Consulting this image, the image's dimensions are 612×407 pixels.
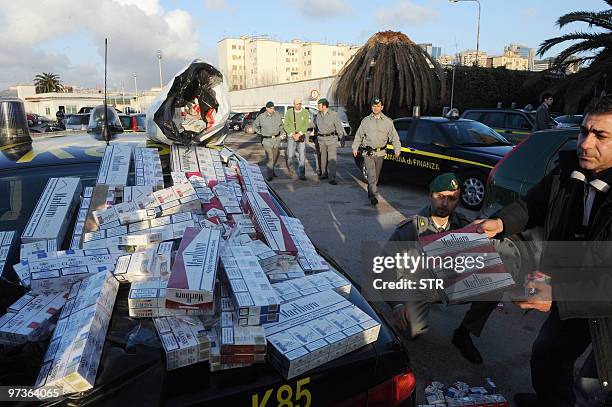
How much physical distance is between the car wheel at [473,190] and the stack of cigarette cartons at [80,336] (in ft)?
20.4

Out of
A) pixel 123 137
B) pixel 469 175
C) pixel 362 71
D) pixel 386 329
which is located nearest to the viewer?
pixel 386 329

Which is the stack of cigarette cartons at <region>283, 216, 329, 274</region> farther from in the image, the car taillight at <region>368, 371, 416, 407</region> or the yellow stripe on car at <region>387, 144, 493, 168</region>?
the yellow stripe on car at <region>387, 144, 493, 168</region>

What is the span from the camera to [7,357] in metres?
1.34

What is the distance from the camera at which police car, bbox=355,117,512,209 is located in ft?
22.5

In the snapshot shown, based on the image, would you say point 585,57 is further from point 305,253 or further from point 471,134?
point 305,253

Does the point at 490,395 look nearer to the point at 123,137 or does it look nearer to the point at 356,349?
the point at 356,349

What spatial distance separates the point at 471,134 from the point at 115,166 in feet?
21.2

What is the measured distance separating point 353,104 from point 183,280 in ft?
67.1

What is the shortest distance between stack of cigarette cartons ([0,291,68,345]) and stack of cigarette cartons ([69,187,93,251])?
455mm

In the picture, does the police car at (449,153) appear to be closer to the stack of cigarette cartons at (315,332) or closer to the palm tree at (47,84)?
the stack of cigarette cartons at (315,332)

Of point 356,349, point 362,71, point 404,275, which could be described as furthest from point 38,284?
point 362,71

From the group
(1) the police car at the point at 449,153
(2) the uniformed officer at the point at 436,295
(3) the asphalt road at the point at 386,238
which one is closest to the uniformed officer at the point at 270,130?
(3) the asphalt road at the point at 386,238

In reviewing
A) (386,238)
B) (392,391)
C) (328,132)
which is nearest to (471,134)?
(328,132)

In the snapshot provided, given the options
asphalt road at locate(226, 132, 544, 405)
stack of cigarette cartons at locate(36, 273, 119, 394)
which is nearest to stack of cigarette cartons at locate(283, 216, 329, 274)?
stack of cigarette cartons at locate(36, 273, 119, 394)
